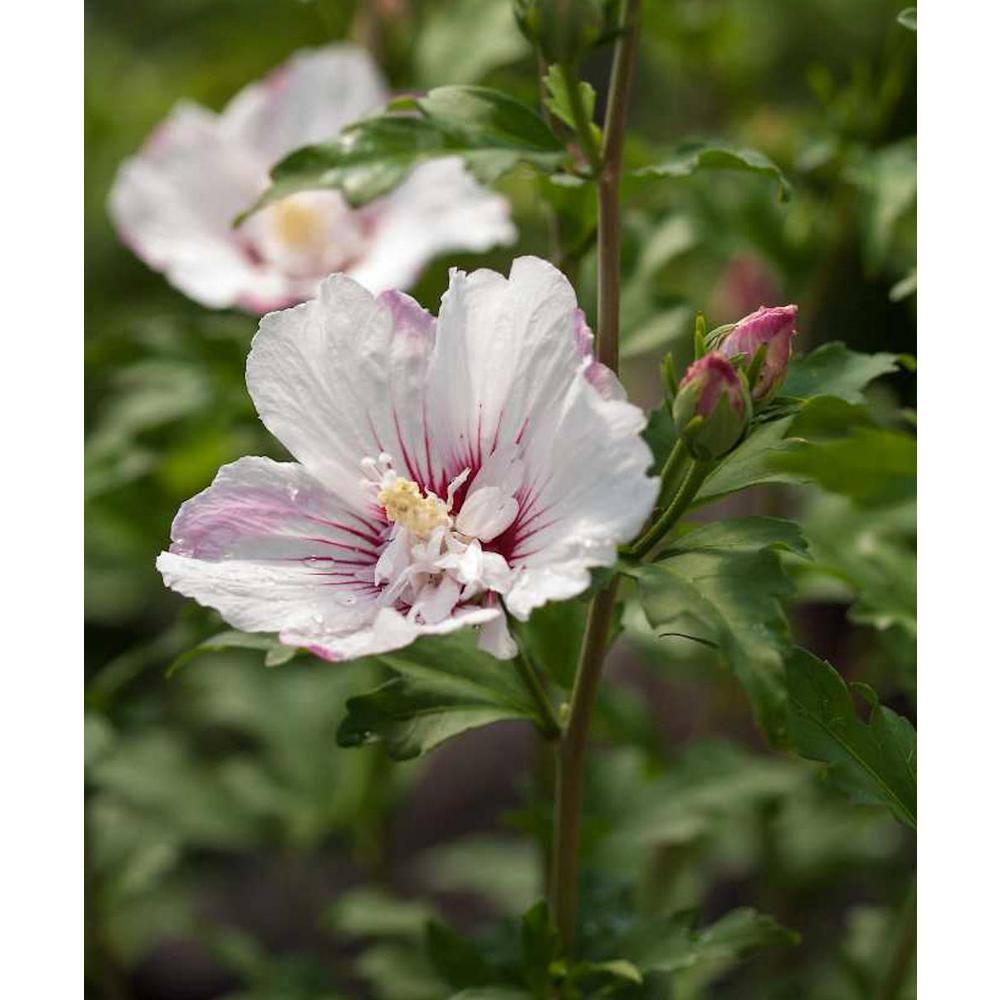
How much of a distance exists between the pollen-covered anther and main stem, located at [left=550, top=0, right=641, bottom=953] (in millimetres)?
114

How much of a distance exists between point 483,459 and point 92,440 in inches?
35.6

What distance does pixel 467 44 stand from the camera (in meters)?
1.66

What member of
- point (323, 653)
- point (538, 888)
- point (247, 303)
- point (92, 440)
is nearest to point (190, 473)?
point (92, 440)

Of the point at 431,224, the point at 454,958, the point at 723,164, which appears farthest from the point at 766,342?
the point at 431,224

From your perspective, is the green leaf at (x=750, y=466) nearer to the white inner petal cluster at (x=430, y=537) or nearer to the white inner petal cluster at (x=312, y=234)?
the white inner petal cluster at (x=430, y=537)

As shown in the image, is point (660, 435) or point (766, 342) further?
point (660, 435)

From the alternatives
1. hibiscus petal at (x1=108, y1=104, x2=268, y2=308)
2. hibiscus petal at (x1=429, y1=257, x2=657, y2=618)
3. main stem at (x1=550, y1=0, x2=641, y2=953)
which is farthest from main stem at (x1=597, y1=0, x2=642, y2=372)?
hibiscus petal at (x1=108, y1=104, x2=268, y2=308)

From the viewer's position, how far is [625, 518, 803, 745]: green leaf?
0.79 meters

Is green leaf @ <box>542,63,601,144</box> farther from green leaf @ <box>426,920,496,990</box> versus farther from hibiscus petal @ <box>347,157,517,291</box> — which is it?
green leaf @ <box>426,920,496,990</box>

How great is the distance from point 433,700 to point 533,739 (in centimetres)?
92

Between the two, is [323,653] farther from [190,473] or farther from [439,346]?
[190,473]

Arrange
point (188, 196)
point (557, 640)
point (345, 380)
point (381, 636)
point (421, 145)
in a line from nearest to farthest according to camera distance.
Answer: point (381, 636)
point (345, 380)
point (421, 145)
point (557, 640)
point (188, 196)

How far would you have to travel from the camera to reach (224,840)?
69.6 inches

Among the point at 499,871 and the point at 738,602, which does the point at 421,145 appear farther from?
the point at 499,871
